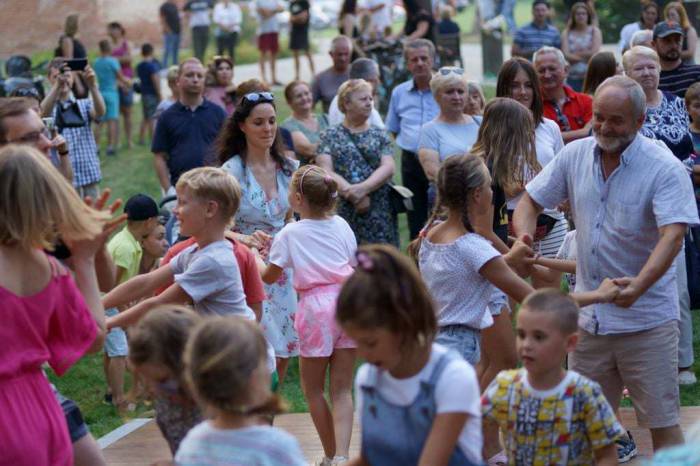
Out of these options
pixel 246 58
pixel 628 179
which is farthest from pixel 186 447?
pixel 246 58

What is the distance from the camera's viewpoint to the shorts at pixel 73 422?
4547 mm

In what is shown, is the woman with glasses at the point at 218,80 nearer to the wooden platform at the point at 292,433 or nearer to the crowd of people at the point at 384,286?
the crowd of people at the point at 384,286

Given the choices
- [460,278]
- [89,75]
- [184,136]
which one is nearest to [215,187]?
[460,278]

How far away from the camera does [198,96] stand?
33.5 ft

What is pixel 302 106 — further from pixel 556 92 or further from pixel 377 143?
pixel 556 92

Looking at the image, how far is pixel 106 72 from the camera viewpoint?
57.9 feet

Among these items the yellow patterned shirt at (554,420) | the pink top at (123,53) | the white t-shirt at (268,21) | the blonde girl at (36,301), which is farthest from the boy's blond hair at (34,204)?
the white t-shirt at (268,21)

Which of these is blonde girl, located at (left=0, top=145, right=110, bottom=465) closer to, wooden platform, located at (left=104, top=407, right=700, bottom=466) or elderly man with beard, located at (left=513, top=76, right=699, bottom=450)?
elderly man with beard, located at (left=513, top=76, right=699, bottom=450)

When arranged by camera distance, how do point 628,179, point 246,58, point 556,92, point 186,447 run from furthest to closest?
1. point 246,58
2. point 556,92
3. point 628,179
4. point 186,447

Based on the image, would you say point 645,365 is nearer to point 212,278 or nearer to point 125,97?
point 212,278

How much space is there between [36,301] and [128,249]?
3.94 meters

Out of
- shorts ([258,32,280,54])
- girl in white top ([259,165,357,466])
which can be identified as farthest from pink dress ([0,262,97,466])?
shorts ([258,32,280,54])

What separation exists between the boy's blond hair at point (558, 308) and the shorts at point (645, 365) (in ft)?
3.54

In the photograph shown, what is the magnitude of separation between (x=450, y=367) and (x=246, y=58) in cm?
2414
